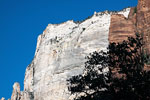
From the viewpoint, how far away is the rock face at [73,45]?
7044 centimetres

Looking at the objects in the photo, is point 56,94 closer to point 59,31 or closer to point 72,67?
point 72,67

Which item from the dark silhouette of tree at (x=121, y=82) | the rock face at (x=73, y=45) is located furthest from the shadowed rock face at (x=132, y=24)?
the dark silhouette of tree at (x=121, y=82)

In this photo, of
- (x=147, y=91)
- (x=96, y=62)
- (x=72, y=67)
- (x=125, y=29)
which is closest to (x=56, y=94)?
(x=72, y=67)

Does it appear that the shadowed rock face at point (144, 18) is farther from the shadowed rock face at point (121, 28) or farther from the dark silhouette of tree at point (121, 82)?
the dark silhouette of tree at point (121, 82)

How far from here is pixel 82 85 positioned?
3309 cm

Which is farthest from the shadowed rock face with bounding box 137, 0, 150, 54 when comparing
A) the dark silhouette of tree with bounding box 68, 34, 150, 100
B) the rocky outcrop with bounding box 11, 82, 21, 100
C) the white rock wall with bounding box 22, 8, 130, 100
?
the rocky outcrop with bounding box 11, 82, 21, 100

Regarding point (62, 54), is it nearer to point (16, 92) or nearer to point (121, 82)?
point (16, 92)

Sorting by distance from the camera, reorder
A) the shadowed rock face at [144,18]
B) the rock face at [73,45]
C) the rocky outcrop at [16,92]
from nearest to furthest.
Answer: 1. the shadowed rock face at [144,18]
2. the rock face at [73,45]
3. the rocky outcrop at [16,92]

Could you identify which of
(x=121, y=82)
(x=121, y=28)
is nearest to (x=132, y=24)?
(x=121, y=28)

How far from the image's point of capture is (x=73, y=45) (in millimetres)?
75750

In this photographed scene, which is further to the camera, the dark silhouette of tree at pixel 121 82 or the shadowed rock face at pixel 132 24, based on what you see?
the shadowed rock face at pixel 132 24

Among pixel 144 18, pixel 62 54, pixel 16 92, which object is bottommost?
pixel 16 92

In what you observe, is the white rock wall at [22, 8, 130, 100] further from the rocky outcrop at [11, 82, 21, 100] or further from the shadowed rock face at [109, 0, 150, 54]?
the rocky outcrop at [11, 82, 21, 100]

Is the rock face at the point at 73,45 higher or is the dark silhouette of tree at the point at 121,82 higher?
the rock face at the point at 73,45
